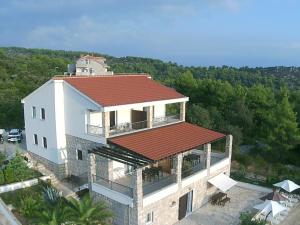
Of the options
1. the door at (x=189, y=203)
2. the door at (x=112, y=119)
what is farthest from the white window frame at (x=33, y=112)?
the door at (x=189, y=203)

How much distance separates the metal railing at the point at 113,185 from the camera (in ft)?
61.6

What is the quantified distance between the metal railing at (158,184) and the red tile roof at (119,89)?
18.9ft

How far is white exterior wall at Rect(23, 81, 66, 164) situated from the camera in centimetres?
2356

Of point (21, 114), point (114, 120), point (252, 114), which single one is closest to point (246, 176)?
point (252, 114)

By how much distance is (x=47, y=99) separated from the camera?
24125 millimetres

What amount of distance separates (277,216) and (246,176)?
8.47 meters

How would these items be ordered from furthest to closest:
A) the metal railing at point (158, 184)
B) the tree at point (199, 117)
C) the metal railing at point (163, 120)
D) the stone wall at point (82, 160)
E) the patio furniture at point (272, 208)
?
1. the tree at point (199, 117)
2. the metal railing at point (163, 120)
3. the stone wall at point (82, 160)
4. the patio furniture at point (272, 208)
5. the metal railing at point (158, 184)

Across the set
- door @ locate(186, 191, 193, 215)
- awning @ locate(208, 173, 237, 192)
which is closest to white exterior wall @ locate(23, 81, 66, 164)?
door @ locate(186, 191, 193, 215)

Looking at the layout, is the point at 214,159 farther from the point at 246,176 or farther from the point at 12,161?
the point at 12,161

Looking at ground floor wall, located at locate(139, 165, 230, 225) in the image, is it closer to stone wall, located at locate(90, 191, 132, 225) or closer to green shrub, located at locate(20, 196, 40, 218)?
stone wall, located at locate(90, 191, 132, 225)

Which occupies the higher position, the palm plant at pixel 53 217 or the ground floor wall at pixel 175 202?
the palm plant at pixel 53 217

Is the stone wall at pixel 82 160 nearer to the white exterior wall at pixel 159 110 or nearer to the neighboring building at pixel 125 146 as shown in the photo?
the neighboring building at pixel 125 146

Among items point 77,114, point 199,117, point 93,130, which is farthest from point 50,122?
point 199,117

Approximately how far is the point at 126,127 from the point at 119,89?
312cm
